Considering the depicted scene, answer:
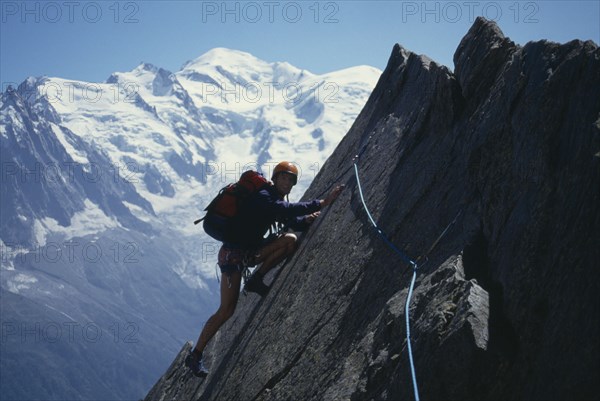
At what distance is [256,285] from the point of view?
15.2 meters

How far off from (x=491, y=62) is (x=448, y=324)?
542 cm

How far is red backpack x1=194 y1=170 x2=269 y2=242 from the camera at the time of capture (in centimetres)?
1337

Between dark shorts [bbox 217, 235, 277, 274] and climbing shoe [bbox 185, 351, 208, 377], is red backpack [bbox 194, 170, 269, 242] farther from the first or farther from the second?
climbing shoe [bbox 185, 351, 208, 377]

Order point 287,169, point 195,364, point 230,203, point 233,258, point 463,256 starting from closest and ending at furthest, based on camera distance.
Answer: point 463,256
point 230,203
point 287,169
point 233,258
point 195,364

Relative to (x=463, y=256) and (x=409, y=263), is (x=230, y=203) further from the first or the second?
(x=463, y=256)

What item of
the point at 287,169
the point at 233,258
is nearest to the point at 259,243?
the point at 233,258

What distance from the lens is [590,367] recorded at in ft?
19.3

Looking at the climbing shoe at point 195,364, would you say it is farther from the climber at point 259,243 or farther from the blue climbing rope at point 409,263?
the blue climbing rope at point 409,263

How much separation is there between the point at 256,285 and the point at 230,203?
103 inches

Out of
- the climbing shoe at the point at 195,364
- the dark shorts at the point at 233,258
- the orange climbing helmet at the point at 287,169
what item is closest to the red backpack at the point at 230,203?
the dark shorts at the point at 233,258

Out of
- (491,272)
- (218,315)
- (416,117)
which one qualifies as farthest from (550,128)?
(218,315)

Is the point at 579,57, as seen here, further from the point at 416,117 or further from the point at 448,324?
the point at 416,117

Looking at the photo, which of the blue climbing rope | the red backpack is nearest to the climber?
the red backpack

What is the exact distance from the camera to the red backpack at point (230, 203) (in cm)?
1337
